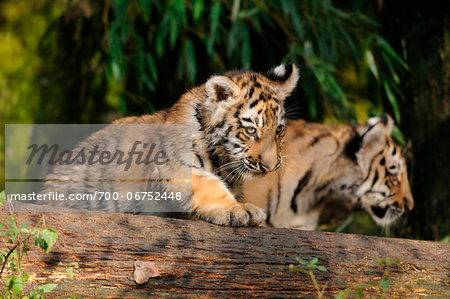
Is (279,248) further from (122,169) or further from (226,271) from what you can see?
(122,169)

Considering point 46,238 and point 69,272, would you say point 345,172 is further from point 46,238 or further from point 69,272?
point 46,238

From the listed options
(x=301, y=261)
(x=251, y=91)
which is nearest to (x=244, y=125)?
(x=251, y=91)

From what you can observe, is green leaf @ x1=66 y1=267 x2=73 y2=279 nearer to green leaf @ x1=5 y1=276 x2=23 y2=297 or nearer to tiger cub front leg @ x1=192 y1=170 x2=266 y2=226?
green leaf @ x1=5 y1=276 x2=23 y2=297

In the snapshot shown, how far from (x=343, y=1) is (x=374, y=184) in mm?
2545

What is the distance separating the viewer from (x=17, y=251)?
256 cm

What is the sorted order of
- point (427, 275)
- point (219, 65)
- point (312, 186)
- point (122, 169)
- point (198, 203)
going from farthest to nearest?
1. point (219, 65)
2. point (312, 186)
3. point (122, 169)
4. point (198, 203)
5. point (427, 275)

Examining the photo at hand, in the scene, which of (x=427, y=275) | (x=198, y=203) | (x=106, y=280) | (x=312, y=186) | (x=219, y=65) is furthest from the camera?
(x=219, y=65)

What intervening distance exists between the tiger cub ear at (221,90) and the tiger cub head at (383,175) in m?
1.99

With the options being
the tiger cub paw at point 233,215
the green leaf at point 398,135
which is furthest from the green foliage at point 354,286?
the green leaf at point 398,135

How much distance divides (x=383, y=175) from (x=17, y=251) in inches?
140

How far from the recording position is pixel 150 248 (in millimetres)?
2676

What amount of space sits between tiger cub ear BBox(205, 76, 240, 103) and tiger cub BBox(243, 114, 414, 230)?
1.54 m

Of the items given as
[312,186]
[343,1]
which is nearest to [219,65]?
[343,1]

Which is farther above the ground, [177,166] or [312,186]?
[177,166]
